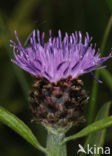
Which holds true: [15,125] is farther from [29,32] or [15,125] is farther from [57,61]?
[29,32]

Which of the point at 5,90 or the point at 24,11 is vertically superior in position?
the point at 24,11

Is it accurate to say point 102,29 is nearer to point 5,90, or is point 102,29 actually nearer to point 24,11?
point 24,11

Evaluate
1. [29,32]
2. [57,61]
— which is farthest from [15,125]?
[29,32]

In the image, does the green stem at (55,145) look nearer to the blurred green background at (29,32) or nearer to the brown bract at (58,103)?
the brown bract at (58,103)

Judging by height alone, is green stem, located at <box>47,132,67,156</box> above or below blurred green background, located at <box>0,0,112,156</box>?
above

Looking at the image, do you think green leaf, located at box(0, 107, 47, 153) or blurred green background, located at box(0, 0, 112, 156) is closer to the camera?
green leaf, located at box(0, 107, 47, 153)

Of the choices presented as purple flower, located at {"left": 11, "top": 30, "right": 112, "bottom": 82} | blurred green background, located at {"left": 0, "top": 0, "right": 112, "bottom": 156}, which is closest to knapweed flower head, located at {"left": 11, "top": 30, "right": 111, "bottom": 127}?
purple flower, located at {"left": 11, "top": 30, "right": 112, "bottom": 82}

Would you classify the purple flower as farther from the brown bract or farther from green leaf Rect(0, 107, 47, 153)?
green leaf Rect(0, 107, 47, 153)

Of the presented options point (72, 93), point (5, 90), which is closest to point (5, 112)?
point (72, 93)

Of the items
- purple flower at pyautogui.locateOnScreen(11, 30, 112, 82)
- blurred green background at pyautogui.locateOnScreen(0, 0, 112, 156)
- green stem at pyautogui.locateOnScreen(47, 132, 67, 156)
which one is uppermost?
purple flower at pyautogui.locateOnScreen(11, 30, 112, 82)
